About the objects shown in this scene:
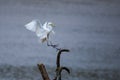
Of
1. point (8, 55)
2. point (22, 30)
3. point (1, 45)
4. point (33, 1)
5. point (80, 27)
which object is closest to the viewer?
point (8, 55)

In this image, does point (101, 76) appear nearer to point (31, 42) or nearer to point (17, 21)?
point (31, 42)

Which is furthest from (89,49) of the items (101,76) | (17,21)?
(17,21)

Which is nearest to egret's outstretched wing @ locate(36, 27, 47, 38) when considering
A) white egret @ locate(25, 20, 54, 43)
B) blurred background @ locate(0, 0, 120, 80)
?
white egret @ locate(25, 20, 54, 43)

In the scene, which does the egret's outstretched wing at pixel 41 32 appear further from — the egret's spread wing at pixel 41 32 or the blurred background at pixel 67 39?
the blurred background at pixel 67 39

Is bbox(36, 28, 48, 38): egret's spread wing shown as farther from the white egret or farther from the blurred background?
the blurred background

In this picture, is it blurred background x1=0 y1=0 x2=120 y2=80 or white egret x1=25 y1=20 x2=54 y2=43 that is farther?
blurred background x1=0 y1=0 x2=120 y2=80

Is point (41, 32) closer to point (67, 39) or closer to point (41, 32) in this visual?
point (41, 32)

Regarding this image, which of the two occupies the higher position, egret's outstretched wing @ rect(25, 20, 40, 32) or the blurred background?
the blurred background

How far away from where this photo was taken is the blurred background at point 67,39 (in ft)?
8.23

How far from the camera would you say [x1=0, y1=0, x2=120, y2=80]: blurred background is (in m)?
2.51

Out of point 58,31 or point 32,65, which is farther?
point 58,31

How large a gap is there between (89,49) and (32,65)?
678 millimetres

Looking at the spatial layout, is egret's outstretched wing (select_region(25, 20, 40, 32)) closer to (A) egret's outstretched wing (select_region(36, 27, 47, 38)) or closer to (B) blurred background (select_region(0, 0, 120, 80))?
(A) egret's outstretched wing (select_region(36, 27, 47, 38))

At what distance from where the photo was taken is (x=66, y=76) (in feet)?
7.30
